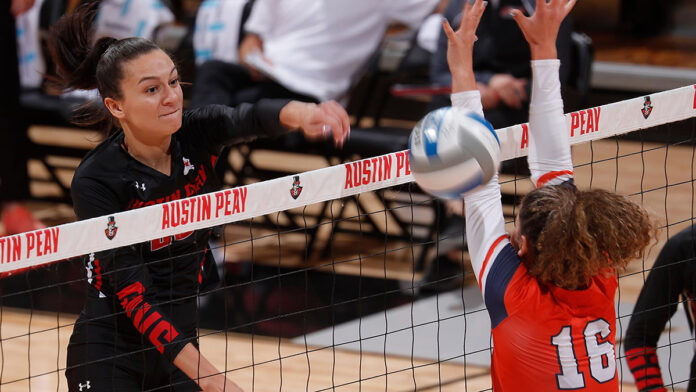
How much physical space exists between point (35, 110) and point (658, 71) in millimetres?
4176

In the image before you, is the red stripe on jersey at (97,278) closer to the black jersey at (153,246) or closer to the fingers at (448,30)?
the black jersey at (153,246)

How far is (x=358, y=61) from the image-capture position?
5902mm

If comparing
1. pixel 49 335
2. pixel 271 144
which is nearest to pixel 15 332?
pixel 49 335

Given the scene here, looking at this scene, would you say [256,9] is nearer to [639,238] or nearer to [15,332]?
[15,332]

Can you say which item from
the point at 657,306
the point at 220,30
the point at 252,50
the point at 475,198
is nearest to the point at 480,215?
the point at 475,198

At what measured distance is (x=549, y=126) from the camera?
2.71 meters

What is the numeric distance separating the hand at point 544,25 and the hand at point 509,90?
2648mm

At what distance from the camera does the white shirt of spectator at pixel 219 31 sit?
6.22 meters

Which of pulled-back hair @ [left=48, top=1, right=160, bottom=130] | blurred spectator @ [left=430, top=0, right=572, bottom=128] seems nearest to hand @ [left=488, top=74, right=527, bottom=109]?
blurred spectator @ [left=430, top=0, right=572, bottom=128]

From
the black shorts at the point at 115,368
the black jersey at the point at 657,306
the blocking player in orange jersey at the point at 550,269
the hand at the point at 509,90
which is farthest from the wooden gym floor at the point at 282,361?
the blocking player in orange jersey at the point at 550,269

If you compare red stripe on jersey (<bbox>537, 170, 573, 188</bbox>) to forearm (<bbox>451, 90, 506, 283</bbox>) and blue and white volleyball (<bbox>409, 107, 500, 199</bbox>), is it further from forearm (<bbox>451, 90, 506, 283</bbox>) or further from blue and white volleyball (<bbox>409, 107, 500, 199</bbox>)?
blue and white volleyball (<bbox>409, 107, 500, 199</bbox>)

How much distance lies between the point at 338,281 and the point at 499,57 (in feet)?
4.71

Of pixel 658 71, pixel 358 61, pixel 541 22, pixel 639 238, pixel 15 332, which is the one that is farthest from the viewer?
pixel 658 71

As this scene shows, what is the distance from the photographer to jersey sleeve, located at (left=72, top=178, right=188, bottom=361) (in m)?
2.76
